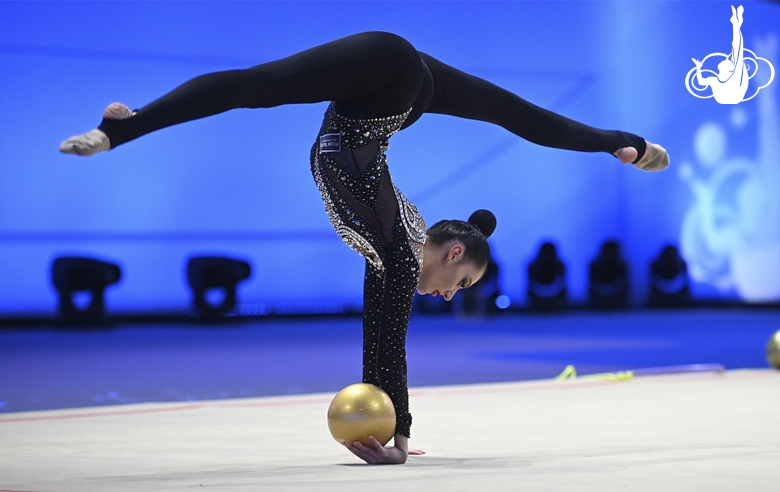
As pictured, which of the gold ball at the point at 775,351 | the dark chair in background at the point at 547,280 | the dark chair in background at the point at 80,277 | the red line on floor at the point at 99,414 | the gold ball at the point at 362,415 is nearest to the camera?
the gold ball at the point at 362,415

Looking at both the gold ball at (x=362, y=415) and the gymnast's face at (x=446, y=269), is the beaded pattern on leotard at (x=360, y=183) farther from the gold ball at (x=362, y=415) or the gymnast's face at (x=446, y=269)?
the gold ball at (x=362, y=415)

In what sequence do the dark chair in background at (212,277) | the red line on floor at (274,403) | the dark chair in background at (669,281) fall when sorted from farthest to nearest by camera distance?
1. the dark chair in background at (669,281)
2. the dark chair in background at (212,277)
3. the red line on floor at (274,403)

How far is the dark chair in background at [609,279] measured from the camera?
1234 centimetres

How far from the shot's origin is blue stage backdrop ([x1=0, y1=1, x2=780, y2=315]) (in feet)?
31.0

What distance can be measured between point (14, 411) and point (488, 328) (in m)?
6.08

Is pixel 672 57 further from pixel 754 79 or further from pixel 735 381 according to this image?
pixel 735 381

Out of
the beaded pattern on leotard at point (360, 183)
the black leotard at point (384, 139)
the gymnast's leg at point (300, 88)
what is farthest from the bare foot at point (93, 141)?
the beaded pattern on leotard at point (360, 183)

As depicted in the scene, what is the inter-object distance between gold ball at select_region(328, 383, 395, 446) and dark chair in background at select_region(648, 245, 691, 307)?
1007 centimetres

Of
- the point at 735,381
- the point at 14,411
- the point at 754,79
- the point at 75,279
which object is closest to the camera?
the point at 14,411

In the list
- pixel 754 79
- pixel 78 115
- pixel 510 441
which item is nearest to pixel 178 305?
pixel 78 115

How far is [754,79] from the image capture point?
11734 millimetres

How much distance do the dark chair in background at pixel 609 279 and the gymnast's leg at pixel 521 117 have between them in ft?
31.2

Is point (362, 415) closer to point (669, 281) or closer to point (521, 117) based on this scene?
point (521, 117)

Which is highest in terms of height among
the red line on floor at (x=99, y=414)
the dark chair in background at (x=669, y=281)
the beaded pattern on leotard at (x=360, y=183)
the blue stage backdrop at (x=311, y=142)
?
the blue stage backdrop at (x=311, y=142)
